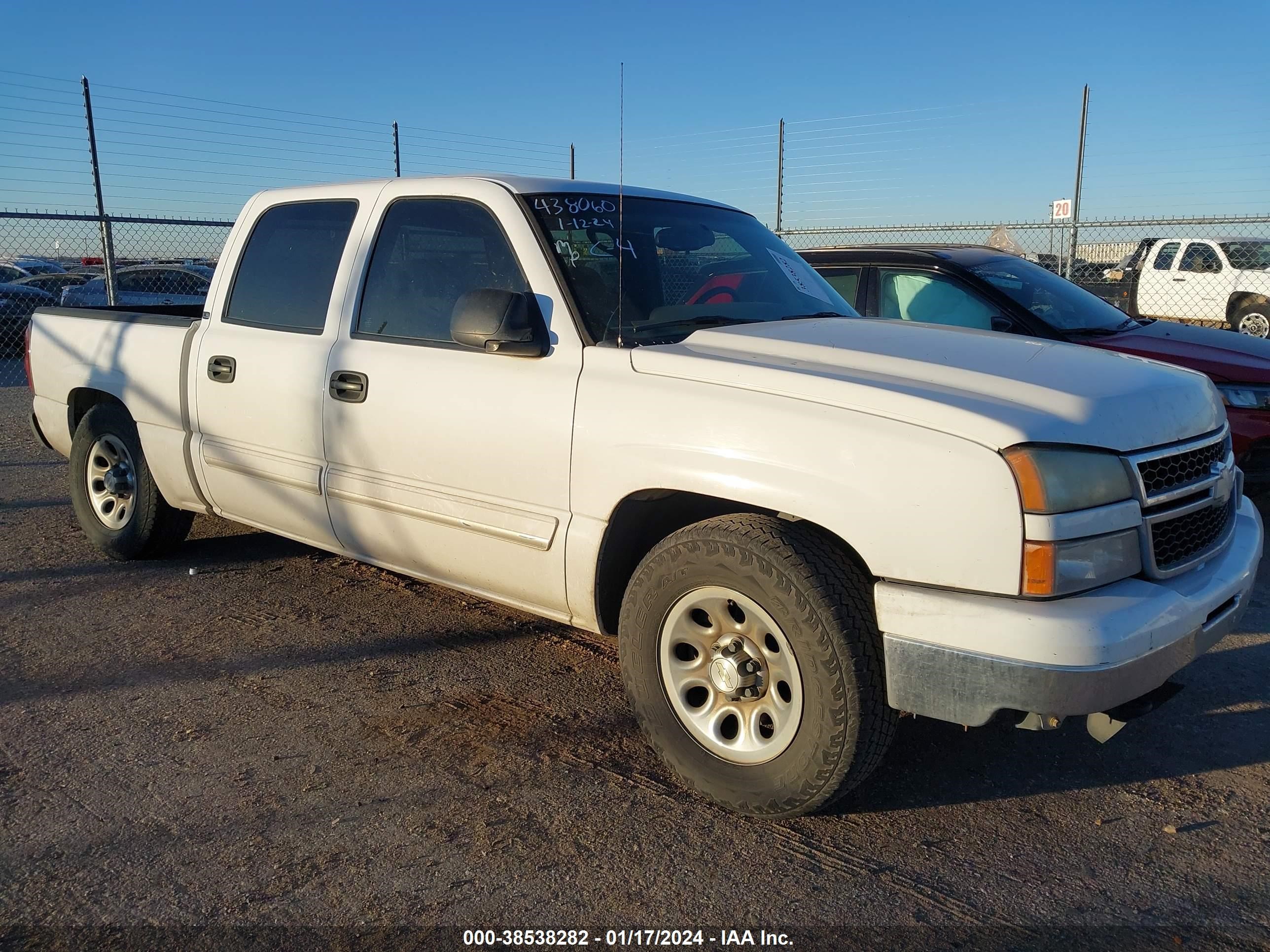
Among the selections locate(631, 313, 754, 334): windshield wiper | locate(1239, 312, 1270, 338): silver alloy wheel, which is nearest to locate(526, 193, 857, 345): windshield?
locate(631, 313, 754, 334): windshield wiper

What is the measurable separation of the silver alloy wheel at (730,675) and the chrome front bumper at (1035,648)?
329mm

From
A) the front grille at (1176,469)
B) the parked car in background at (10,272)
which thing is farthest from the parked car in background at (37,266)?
the front grille at (1176,469)

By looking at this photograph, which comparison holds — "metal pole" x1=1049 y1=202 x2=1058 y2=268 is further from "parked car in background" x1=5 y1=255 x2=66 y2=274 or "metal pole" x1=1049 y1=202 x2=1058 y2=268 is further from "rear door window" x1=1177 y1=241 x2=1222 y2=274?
"parked car in background" x1=5 y1=255 x2=66 y2=274

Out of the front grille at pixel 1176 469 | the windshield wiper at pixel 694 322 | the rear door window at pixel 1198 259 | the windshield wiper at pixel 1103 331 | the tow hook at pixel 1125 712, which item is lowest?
the tow hook at pixel 1125 712

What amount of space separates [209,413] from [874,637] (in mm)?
3211

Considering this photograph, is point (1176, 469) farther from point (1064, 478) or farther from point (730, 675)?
point (730, 675)

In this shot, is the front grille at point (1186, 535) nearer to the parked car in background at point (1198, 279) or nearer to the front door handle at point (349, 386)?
the front door handle at point (349, 386)

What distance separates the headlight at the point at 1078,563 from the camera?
2535 mm

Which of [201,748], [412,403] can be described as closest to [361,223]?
[412,403]

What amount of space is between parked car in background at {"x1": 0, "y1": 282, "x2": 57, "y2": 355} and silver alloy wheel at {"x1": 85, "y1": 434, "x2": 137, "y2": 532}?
35.9 feet

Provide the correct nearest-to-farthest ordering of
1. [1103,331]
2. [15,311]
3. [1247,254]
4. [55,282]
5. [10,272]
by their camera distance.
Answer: [1103,331] < [15,311] < [1247,254] < [55,282] < [10,272]

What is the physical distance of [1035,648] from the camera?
251 cm

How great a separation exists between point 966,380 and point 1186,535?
764 millimetres

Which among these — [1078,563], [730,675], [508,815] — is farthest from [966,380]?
[508,815]
